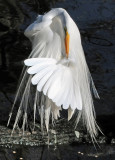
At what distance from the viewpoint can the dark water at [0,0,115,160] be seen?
117 inches

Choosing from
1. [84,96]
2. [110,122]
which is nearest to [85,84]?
[84,96]

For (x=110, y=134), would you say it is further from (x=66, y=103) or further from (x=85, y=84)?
(x=66, y=103)

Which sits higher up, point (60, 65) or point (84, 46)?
point (60, 65)

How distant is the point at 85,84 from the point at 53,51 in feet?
1.09

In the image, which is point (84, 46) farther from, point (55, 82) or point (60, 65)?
point (55, 82)

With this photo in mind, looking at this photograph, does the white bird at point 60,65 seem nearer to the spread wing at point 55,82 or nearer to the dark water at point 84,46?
the spread wing at point 55,82

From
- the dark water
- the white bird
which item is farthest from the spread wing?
the dark water

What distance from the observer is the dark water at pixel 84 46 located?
2.98 m

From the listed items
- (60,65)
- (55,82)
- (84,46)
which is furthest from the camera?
(84,46)

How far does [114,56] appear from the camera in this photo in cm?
412

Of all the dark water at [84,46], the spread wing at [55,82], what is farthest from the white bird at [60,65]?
the dark water at [84,46]

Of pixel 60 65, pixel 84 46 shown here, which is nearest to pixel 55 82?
pixel 60 65

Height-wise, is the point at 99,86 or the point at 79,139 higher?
the point at 99,86

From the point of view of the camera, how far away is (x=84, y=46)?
13.8 ft
